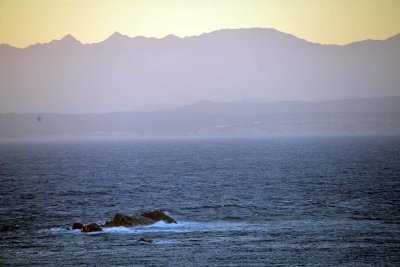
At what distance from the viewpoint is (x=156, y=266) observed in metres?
52.6

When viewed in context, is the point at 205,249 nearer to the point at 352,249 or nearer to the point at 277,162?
the point at 352,249

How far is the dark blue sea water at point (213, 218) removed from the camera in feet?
184

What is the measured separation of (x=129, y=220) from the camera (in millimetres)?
71000

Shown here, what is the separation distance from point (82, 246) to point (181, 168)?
101 metres

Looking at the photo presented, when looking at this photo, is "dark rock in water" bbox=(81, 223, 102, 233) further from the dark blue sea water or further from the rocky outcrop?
the dark blue sea water

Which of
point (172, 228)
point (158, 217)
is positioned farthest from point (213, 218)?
point (172, 228)

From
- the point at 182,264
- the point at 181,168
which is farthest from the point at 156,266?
the point at 181,168

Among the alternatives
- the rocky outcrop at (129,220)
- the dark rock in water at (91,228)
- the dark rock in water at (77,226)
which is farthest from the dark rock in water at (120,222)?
the dark rock in water at (77,226)

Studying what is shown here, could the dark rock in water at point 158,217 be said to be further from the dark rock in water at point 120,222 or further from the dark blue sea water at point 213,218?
the dark rock in water at point 120,222

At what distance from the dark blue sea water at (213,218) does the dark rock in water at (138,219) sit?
145 centimetres

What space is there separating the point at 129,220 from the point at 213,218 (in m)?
10.8

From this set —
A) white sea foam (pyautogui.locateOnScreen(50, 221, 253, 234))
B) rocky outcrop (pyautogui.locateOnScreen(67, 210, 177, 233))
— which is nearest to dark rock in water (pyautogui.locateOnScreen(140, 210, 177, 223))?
rocky outcrop (pyautogui.locateOnScreen(67, 210, 177, 233))

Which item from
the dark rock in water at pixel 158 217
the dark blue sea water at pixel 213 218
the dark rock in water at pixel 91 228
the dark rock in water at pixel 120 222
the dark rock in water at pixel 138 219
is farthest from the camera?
the dark rock in water at pixel 158 217

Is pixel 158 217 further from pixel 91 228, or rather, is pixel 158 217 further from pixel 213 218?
pixel 91 228
